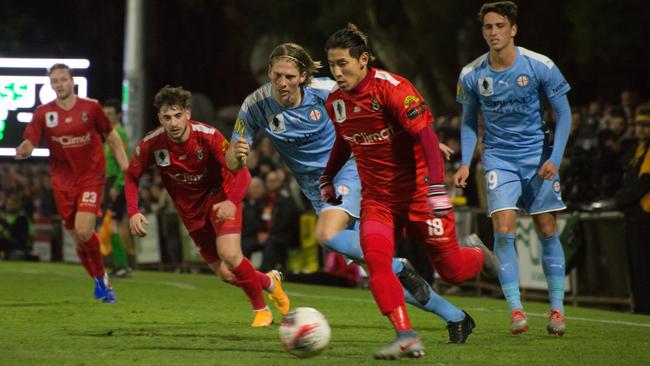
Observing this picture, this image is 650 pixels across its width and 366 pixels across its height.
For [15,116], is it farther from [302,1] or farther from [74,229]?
[302,1]

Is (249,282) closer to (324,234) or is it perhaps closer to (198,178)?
(198,178)

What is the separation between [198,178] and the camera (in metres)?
11.6

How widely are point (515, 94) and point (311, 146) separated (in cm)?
172

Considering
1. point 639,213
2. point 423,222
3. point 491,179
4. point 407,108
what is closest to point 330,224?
point 423,222

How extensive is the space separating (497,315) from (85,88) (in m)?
7.68

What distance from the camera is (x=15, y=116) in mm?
18703

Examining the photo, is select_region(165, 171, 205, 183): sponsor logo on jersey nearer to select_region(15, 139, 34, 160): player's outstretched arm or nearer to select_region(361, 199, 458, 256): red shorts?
select_region(361, 199, 458, 256): red shorts

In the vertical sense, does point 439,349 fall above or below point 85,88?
below

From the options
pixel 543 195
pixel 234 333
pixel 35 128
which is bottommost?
pixel 234 333

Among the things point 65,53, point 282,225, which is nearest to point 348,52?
point 282,225

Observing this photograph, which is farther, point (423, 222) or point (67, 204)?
point (67, 204)

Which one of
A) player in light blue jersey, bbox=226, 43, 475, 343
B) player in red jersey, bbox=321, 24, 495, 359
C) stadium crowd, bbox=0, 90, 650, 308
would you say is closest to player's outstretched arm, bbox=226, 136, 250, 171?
player in light blue jersey, bbox=226, 43, 475, 343

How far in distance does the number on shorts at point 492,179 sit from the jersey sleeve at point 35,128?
18.7 ft

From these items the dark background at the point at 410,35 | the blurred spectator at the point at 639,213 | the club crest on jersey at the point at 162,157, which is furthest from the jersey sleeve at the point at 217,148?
the dark background at the point at 410,35
